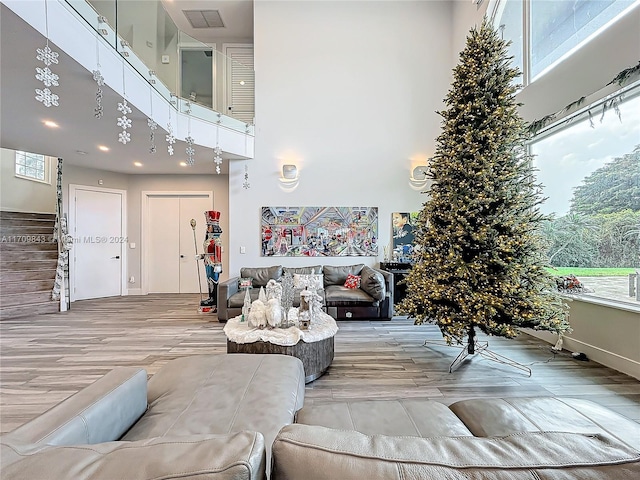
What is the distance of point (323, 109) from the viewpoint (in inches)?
234

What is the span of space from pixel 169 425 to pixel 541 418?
5.36 feet

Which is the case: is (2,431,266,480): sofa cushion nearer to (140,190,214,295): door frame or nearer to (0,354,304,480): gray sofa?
(0,354,304,480): gray sofa

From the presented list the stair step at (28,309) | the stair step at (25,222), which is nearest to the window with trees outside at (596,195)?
the stair step at (28,309)

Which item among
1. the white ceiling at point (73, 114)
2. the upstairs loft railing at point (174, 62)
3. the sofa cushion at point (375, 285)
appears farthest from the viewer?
the sofa cushion at point (375, 285)

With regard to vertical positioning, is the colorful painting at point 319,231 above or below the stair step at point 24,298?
above

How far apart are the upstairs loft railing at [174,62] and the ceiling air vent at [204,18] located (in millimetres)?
1466

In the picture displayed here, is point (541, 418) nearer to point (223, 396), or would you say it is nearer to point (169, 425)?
point (223, 396)

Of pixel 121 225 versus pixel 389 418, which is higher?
pixel 121 225

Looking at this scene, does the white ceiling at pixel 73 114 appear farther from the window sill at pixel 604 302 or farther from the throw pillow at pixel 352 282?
the window sill at pixel 604 302

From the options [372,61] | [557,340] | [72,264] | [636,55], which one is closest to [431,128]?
[372,61]

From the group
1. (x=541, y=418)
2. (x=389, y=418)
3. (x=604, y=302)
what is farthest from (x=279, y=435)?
(x=604, y=302)

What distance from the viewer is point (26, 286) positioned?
210 inches

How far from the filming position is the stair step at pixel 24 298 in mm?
5088

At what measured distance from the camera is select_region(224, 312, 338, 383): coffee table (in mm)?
2693
